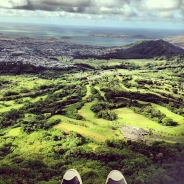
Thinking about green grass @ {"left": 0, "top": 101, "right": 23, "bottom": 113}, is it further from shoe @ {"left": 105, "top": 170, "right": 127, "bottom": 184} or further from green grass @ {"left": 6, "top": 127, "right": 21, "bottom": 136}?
shoe @ {"left": 105, "top": 170, "right": 127, "bottom": 184}

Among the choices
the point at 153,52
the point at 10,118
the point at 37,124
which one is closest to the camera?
the point at 37,124

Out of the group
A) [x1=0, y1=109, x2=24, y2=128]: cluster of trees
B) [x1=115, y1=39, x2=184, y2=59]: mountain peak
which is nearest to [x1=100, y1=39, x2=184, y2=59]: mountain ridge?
[x1=115, y1=39, x2=184, y2=59]: mountain peak

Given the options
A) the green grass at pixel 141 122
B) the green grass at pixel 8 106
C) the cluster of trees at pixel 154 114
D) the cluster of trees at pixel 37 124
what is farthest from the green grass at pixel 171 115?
the green grass at pixel 8 106

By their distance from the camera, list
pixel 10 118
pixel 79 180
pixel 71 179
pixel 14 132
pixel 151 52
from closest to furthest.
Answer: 1. pixel 71 179
2. pixel 79 180
3. pixel 14 132
4. pixel 10 118
5. pixel 151 52

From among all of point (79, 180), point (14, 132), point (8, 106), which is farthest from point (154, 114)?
point (79, 180)

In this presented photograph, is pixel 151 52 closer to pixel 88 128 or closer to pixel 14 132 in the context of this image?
pixel 88 128

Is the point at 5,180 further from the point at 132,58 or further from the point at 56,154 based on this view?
the point at 132,58

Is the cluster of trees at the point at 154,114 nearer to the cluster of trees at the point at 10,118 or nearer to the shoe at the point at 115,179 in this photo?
the cluster of trees at the point at 10,118

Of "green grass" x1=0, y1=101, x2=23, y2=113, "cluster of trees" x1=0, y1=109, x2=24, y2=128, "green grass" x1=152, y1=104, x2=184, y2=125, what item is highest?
"cluster of trees" x1=0, y1=109, x2=24, y2=128
